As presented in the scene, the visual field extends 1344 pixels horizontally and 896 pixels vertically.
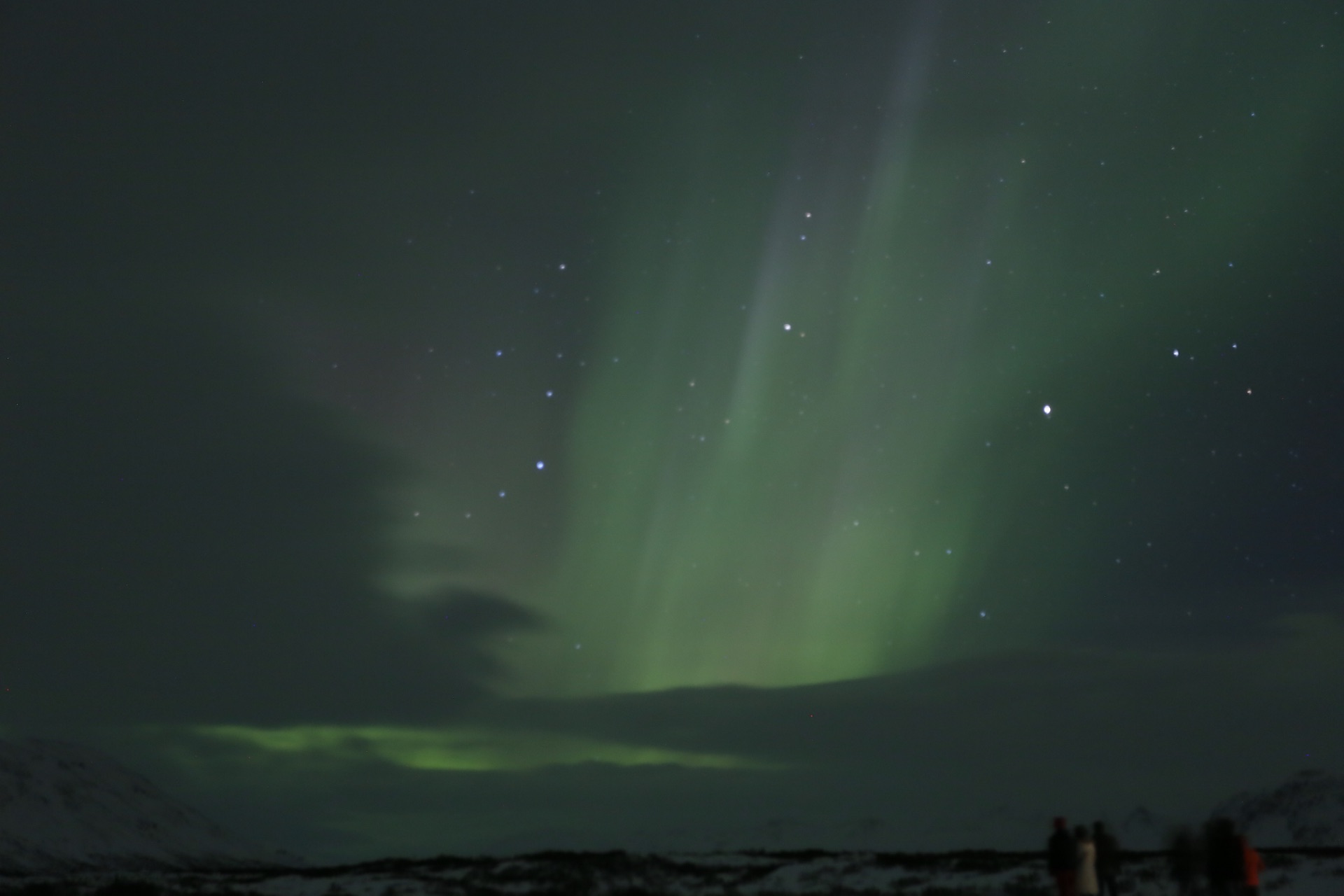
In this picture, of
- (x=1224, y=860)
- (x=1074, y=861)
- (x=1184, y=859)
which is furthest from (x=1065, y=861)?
(x=1184, y=859)

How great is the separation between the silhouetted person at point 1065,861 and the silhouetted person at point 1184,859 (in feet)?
10.6

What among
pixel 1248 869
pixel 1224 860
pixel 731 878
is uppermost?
pixel 1224 860

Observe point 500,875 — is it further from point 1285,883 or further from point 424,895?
point 1285,883

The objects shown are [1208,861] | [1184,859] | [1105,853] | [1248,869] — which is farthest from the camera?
[1184,859]

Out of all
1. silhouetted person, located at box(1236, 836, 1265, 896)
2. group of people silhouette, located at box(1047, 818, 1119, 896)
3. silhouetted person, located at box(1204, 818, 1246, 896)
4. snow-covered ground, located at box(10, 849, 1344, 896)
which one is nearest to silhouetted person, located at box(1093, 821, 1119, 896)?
group of people silhouette, located at box(1047, 818, 1119, 896)

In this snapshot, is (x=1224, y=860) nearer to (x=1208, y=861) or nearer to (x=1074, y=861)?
(x=1208, y=861)

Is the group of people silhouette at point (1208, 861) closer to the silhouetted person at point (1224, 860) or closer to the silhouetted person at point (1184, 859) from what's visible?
the silhouetted person at point (1224, 860)

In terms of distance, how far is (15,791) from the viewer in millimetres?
189250

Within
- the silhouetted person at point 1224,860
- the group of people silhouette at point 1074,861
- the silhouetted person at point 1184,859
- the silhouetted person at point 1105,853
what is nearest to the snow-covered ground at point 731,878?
the silhouetted person at point 1184,859

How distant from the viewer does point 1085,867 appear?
2011 centimetres

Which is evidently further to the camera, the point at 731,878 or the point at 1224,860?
the point at 731,878

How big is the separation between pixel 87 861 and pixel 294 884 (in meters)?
147

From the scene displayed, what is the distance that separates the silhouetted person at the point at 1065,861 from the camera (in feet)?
66.2

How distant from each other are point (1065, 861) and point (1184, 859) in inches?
145
